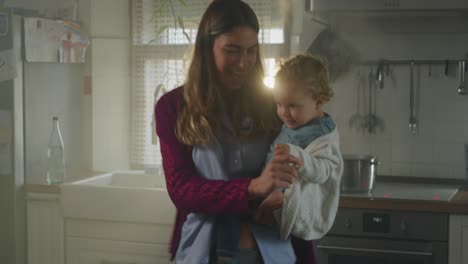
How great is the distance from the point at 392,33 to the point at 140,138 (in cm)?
149

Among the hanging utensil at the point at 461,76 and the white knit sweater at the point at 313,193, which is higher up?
the hanging utensil at the point at 461,76

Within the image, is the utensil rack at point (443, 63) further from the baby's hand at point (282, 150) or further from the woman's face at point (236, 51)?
the baby's hand at point (282, 150)

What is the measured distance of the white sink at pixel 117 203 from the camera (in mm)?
2516

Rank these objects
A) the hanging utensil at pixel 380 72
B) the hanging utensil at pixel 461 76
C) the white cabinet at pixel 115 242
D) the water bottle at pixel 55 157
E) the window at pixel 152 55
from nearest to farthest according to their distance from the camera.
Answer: the white cabinet at pixel 115 242 → the water bottle at pixel 55 157 → the hanging utensil at pixel 461 76 → the hanging utensil at pixel 380 72 → the window at pixel 152 55

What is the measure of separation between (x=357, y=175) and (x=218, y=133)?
1321 millimetres

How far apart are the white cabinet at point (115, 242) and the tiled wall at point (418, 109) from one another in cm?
116

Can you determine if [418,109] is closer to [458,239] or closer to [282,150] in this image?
[458,239]

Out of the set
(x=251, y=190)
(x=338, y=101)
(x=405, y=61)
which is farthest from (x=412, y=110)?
(x=251, y=190)

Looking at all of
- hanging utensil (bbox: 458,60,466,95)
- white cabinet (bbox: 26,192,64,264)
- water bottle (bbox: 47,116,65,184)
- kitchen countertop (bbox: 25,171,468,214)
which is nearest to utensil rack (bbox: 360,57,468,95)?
hanging utensil (bbox: 458,60,466,95)

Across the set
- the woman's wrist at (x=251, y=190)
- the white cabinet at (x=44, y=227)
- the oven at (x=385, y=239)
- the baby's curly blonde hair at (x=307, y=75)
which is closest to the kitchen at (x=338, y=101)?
the white cabinet at (x=44, y=227)

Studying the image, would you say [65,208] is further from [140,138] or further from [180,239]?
[180,239]

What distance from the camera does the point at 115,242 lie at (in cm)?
262

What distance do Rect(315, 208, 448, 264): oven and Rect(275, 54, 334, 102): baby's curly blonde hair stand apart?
1.20 m

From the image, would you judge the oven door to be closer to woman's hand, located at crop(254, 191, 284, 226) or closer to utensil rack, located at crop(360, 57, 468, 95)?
utensil rack, located at crop(360, 57, 468, 95)
